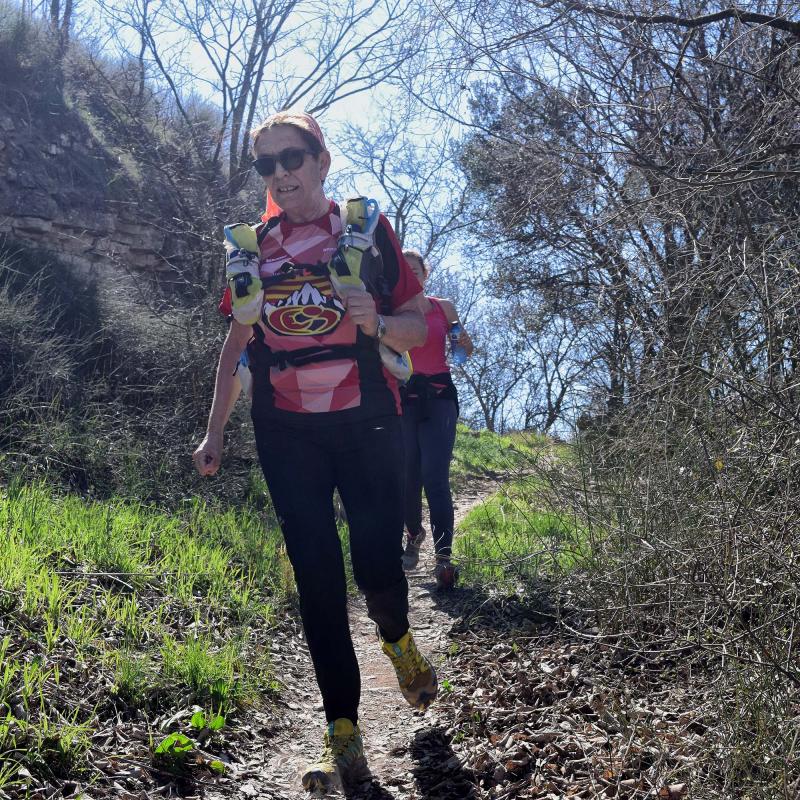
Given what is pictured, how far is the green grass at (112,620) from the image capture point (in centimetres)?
285

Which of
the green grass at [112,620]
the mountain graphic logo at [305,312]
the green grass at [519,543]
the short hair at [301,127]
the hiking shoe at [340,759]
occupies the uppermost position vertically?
the short hair at [301,127]

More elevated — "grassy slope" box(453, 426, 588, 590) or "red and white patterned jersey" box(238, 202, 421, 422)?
"red and white patterned jersey" box(238, 202, 421, 422)

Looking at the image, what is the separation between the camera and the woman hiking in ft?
10.1

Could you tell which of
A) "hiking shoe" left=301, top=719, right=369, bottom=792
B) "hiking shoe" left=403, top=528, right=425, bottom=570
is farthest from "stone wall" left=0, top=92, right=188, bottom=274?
"hiking shoe" left=301, top=719, right=369, bottom=792

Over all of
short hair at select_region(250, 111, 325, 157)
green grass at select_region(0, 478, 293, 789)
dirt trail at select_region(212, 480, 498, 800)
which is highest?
short hair at select_region(250, 111, 325, 157)

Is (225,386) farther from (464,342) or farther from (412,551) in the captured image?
(412,551)

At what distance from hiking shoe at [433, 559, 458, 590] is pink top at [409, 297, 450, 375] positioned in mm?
1289

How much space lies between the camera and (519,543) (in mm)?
5496

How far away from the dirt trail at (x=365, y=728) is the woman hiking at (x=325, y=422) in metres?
0.19

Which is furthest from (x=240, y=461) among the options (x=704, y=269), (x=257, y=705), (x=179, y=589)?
(x=704, y=269)

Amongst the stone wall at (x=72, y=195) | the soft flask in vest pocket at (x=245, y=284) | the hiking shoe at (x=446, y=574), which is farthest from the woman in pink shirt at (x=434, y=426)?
the stone wall at (x=72, y=195)

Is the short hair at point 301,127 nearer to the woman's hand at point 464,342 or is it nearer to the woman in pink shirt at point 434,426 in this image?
the woman in pink shirt at point 434,426

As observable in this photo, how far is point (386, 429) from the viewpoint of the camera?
3160mm

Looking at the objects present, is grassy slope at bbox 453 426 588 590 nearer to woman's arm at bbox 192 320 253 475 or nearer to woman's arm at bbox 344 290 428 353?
woman's arm at bbox 344 290 428 353
